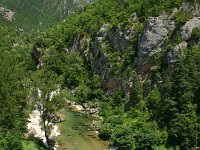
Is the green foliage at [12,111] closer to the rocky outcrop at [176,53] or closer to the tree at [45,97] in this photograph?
the tree at [45,97]

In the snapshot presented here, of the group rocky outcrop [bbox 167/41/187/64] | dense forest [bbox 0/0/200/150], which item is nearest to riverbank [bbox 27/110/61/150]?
dense forest [bbox 0/0/200/150]

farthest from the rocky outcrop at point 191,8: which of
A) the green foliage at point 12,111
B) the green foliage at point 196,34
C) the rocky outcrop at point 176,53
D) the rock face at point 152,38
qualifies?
the green foliage at point 12,111

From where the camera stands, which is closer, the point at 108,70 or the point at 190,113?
the point at 190,113

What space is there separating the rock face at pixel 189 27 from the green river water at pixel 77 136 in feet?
84.5

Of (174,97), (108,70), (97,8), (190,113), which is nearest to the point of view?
(190,113)

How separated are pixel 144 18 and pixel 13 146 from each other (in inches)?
2137

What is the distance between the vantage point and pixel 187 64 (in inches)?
2842

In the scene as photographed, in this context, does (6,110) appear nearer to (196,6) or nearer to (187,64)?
(187,64)

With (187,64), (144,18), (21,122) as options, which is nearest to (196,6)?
(144,18)

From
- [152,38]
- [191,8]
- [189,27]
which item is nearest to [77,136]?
[152,38]

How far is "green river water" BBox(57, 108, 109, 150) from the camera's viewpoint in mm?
70688

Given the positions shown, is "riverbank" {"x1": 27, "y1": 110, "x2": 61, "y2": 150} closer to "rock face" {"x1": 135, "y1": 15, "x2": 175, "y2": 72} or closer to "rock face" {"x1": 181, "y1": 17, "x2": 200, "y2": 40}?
"rock face" {"x1": 135, "y1": 15, "x2": 175, "y2": 72}

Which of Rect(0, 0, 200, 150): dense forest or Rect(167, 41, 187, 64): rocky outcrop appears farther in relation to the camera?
Rect(167, 41, 187, 64): rocky outcrop

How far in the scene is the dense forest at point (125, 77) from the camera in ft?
208
